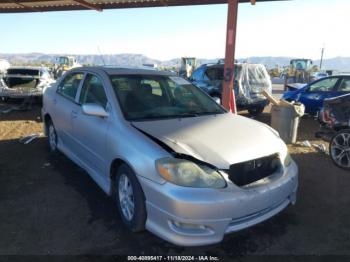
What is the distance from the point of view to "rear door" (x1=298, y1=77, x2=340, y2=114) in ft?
34.7

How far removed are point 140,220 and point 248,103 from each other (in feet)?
27.1

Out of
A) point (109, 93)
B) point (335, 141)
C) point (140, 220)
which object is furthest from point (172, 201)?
point (335, 141)

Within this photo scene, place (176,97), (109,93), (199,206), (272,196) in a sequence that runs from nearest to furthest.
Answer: (199,206)
(272,196)
(109,93)
(176,97)

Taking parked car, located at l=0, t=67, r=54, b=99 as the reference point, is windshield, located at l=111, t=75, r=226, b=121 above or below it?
above

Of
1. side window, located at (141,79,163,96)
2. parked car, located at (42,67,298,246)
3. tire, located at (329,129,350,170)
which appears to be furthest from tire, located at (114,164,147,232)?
tire, located at (329,129,350,170)

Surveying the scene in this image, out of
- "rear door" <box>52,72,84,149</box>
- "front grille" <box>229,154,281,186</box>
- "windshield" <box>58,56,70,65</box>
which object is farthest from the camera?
"windshield" <box>58,56,70,65</box>

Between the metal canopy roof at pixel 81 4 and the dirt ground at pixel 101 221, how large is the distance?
6809 millimetres

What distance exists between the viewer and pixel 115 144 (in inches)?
145

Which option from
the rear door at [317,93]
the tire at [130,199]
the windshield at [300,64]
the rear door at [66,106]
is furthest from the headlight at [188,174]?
the windshield at [300,64]

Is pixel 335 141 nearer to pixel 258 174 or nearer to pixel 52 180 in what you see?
pixel 258 174

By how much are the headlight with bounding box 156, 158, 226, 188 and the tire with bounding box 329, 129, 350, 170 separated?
398 centimetres

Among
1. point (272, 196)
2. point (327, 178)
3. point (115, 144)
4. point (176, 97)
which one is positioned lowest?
point (327, 178)

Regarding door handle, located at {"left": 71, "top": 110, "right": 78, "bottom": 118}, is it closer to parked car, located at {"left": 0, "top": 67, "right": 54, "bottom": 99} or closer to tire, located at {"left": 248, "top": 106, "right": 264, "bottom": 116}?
tire, located at {"left": 248, "top": 106, "right": 264, "bottom": 116}

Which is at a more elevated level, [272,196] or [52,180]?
[272,196]
